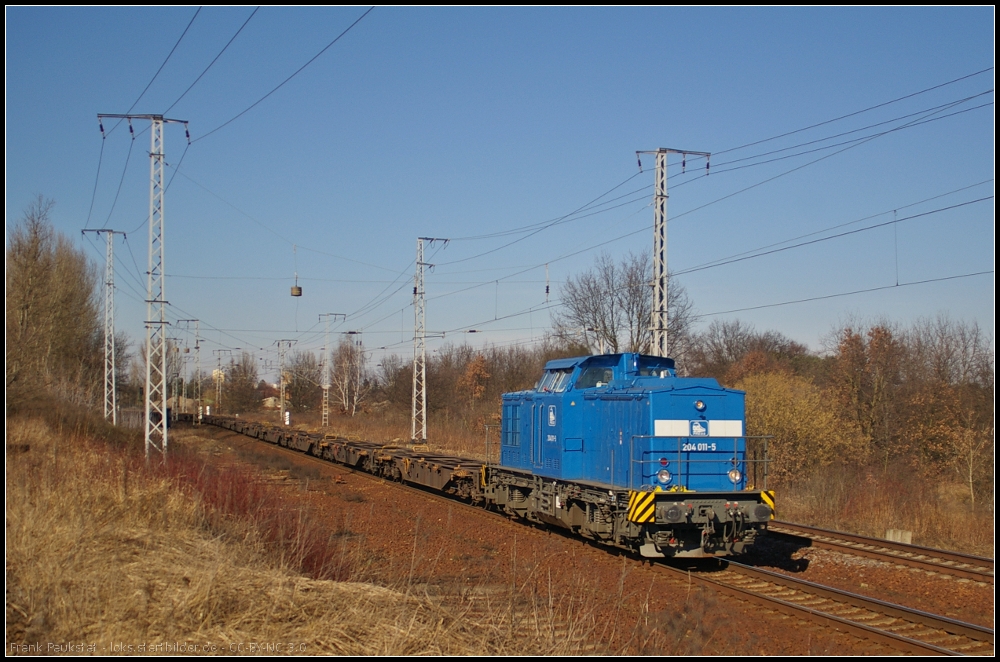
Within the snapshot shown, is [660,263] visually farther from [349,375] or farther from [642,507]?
[349,375]

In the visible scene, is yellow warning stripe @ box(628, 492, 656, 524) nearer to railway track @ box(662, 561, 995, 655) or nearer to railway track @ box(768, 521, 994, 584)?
railway track @ box(662, 561, 995, 655)

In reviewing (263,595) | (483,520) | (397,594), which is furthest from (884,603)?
(483,520)

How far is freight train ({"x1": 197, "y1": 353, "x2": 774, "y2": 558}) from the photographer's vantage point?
11.5 meters

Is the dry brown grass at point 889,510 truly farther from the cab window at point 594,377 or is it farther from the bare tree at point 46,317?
the bare tree at point 46,317

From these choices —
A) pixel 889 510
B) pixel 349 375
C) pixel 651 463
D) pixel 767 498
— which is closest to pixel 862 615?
pixel 767 498

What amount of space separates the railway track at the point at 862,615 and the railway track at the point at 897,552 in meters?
→ 2.74

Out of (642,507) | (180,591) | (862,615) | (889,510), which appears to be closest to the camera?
(180,591)

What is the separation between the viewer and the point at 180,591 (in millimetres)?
6309

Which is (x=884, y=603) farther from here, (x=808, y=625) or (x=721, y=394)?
(x=721, y=394)

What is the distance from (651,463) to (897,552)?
16.4 feet

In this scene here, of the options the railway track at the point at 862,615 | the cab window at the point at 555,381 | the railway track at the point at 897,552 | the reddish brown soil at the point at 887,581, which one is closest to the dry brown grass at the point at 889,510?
the railway track at the point at 897,552

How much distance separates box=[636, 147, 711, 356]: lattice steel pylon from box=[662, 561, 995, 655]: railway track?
342 inches

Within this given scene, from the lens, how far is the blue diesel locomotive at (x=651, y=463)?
37.6 feet

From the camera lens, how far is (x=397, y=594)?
7.20m
